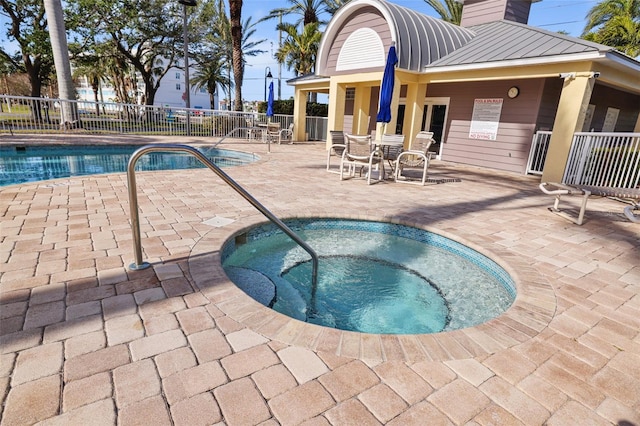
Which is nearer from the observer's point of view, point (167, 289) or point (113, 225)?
point (167, 289)

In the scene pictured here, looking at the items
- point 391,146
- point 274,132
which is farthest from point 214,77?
point 391,146

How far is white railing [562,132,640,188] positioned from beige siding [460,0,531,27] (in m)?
6.62

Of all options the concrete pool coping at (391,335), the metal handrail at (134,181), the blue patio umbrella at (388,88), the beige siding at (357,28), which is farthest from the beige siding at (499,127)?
the metal handrail at (134,181)

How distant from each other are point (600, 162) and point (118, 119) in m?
16.8

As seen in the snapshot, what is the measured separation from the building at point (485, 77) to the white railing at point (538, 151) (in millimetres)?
194

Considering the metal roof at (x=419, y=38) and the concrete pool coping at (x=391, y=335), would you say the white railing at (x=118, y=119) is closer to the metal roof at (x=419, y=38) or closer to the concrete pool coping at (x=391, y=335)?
the metal roof at (x=419, y=38)

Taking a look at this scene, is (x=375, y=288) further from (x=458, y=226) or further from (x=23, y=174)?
(x=23, y=174)

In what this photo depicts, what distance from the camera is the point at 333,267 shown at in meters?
3.68

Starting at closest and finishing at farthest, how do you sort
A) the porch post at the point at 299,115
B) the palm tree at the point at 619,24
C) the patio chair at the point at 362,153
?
the patio chair at the point at 362,153 → the porch post at the point at 299,115 → the palm tree at the point at 619,24

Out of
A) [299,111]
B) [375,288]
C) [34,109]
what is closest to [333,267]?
[375,288]

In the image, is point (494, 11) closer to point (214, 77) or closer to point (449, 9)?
point (449, 9)

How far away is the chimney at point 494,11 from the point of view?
11539mm

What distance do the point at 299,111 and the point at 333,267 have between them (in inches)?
508

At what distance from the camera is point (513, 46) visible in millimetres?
8805
